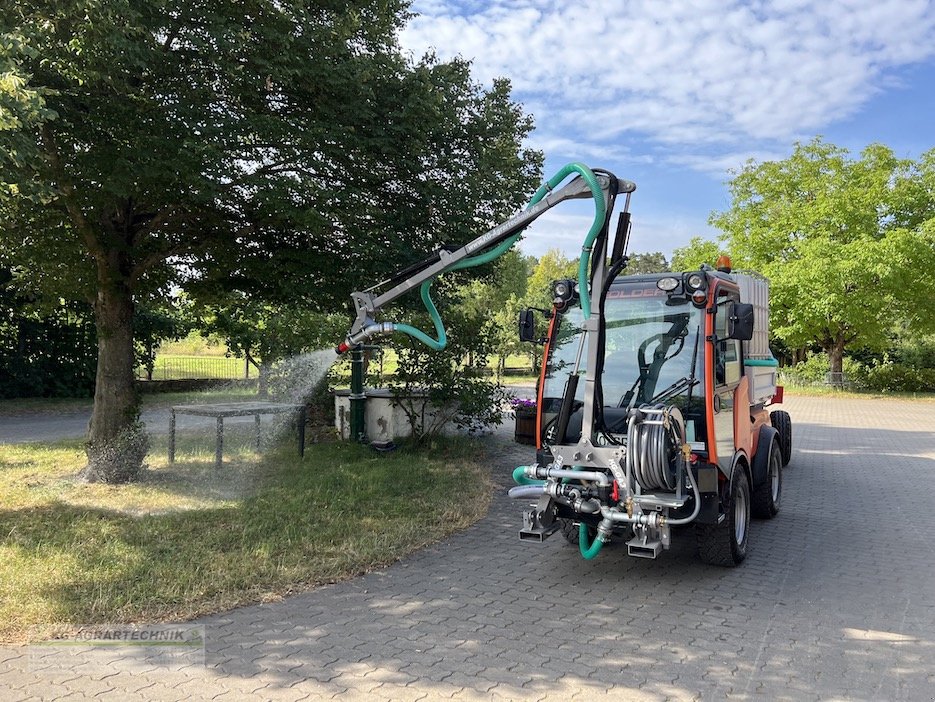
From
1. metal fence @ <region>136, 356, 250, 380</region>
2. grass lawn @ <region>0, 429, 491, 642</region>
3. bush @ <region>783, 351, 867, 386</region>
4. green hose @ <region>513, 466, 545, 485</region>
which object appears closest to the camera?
grass lawn @ <region>0, 429, 491, 642</region>

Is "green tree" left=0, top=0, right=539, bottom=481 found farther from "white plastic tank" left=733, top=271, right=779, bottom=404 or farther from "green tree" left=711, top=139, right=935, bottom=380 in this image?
"green tree" left=711, top=139, right=935, bottom=380

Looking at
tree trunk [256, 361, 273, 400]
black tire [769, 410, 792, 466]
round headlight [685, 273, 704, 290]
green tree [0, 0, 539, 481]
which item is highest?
green tree [0, 0, 539, 481]

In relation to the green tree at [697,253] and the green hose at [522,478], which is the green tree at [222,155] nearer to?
the green hose at [522,478]

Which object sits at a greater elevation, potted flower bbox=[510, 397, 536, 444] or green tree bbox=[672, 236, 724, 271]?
green tree bbox=[672, 236, 724, 271]

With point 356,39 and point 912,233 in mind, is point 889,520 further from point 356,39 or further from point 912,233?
point 912,233

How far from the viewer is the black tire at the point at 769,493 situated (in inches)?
294

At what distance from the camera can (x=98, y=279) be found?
8.56 meters

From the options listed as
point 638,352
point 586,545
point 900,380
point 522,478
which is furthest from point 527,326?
point 900,380

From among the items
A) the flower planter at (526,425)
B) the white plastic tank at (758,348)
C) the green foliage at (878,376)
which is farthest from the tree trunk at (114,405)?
the green foliage at (878,376)

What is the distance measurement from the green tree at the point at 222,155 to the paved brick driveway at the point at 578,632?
373 centimetres

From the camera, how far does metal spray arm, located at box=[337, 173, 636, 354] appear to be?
533 centimetres

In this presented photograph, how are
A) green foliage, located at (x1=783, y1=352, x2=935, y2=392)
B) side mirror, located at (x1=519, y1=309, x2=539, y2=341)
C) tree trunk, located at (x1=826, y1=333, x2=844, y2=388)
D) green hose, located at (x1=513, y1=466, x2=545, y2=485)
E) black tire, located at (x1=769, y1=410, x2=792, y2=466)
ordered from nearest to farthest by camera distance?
green hose, located at (x1=513, y1=466, x2=545, y2=485)
side mirror, located at (x1=519, y1=309, x2=539, y2=341)
black tire, located at (x1=769, y1=410, x2=792, y2=466)
tree trunk, located at (x1=826, y1=333, x2=844, y2=388)
green foliage, located at (x1=783, y1=352, x2=935, y2=392)

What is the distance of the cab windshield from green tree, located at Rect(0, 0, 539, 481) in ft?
10.0

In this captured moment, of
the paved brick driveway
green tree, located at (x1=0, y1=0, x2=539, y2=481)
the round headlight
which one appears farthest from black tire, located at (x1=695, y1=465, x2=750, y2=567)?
green tree, located at (x1=0, y1=0, x2=539, y2=481)
